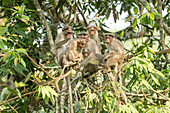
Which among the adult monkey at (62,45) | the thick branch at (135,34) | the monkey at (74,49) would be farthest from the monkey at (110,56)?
the thick branch at (135,34)

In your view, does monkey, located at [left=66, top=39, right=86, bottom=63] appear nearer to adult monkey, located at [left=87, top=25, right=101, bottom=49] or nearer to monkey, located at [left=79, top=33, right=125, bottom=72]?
monkey, located at [left=79, top=33, right=125, bottom=72]

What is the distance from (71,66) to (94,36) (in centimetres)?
192

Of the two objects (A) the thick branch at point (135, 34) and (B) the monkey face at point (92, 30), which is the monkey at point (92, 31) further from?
(A) the thick branch at point (135, 34)

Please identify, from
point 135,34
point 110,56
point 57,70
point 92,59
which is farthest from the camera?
point 135,34

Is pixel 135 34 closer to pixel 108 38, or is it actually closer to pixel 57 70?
pixel 108 38

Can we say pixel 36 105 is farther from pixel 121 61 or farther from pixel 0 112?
pixel 121 61

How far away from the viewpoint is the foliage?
3258mm

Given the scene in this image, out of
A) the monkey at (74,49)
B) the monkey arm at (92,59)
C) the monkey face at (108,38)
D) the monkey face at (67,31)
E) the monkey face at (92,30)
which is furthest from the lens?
the monkey face at (92,30)

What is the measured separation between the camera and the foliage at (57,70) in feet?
10.7

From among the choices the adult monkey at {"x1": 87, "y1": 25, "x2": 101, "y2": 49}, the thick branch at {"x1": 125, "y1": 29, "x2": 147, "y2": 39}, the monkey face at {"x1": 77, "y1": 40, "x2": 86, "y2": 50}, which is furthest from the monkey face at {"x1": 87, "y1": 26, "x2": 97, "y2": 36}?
the monkey face at {"x1": 77, "y1": 40, "x2": 86, "y2": 50}

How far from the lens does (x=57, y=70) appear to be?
4.78 meters

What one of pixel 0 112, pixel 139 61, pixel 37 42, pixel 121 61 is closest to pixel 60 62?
pixel 37 42

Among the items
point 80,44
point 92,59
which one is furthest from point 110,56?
point 80,44

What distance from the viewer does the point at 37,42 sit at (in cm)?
529
